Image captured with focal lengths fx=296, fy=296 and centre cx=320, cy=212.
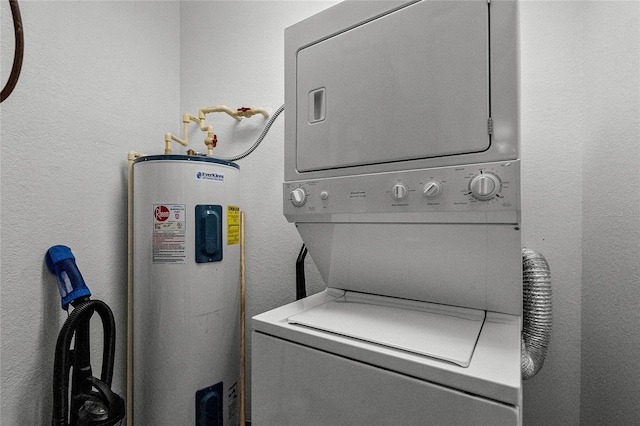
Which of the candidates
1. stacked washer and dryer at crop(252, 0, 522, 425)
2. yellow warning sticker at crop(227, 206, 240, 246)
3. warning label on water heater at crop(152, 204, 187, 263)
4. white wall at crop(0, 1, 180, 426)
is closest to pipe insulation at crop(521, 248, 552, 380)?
stacked washer and dryer at crop(252, 0, 522, 425)

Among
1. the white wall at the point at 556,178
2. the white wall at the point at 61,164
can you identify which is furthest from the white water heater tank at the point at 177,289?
the white wall at the point at 556,178

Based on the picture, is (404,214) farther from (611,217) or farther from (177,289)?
(177,289)

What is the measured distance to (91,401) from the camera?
3.55ft

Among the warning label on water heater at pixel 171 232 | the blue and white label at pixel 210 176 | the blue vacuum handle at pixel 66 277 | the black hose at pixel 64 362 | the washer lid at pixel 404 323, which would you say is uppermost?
the blue and white label at pixel 210 176

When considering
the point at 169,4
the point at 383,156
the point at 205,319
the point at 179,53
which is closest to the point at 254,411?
the point at 205,319

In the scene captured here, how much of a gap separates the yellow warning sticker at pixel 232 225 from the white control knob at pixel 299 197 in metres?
0.54

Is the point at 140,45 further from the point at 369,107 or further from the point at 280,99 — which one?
the point at 369,107

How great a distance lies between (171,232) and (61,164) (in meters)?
0.52

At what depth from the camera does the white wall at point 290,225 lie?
106 centimetres

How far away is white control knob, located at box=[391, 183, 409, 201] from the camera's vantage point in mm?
856

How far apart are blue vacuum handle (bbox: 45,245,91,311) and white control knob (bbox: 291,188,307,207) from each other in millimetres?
892

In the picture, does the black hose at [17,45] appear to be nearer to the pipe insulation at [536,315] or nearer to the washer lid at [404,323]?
the washer lid at [404,323]

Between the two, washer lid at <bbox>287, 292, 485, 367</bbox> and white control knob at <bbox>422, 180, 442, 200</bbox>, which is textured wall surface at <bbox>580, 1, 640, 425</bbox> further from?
white control knob at <bbox>422, 180, 442, 200</bbox>

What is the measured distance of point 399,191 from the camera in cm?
86
